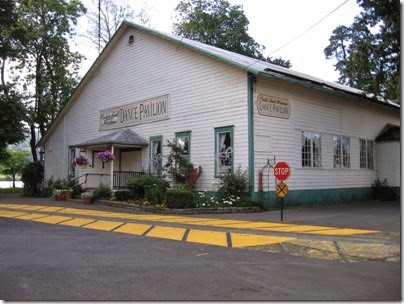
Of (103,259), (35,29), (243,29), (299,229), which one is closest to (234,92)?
(299,229)

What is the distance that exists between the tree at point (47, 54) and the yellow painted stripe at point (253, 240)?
2899 centimetres

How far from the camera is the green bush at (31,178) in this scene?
27609 millimetres

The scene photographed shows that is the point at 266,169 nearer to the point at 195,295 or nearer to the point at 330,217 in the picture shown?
the point at 330,217

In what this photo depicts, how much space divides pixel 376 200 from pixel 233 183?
10.2m

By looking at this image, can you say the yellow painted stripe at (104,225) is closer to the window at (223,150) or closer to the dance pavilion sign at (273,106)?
the window at (223,150)

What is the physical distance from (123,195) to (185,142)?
3.61 metres

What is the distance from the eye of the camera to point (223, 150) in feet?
55.2

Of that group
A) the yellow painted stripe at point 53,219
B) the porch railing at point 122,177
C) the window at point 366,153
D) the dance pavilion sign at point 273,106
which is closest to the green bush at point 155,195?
the yellow painted stripe at point 53,219

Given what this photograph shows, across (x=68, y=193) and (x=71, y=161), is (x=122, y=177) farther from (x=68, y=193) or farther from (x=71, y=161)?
(x=71, y=161)

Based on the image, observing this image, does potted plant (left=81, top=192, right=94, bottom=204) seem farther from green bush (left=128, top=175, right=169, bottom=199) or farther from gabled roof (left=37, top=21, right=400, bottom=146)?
gabled roof (left=37, top=21, right=400, bottom=146)

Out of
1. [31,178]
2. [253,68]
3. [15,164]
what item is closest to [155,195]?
[253,68]

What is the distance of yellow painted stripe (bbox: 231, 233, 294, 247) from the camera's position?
344 inches

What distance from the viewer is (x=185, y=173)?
17469 mm

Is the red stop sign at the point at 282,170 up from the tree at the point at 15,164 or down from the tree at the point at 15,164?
down
